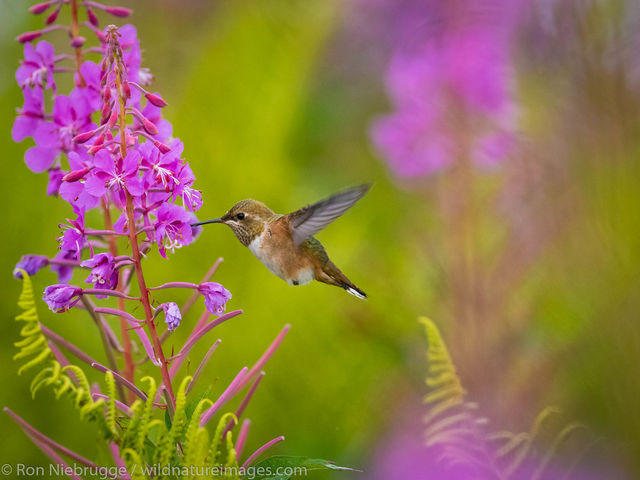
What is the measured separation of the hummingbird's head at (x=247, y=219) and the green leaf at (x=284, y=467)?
0.32 m

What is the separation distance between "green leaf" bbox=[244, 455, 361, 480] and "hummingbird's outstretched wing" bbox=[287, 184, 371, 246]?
0.27 meters

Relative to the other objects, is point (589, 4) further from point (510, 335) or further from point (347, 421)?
point (347, 421)

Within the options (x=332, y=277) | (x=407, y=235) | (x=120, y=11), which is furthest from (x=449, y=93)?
(x=120, y=11)

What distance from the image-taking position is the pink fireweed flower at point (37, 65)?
2.23 feet

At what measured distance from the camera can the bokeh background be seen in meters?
0.93

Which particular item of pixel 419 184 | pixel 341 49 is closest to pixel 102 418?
pixel 419 184

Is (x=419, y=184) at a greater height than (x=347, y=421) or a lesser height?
greater

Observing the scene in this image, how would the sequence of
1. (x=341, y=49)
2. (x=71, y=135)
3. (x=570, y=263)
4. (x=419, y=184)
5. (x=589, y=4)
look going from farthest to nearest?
(x=341, y=49), (x=419, y=184), (x=570, y=263), (x=589, y=4), (x=71, y=135)

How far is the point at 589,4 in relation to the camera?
76cm

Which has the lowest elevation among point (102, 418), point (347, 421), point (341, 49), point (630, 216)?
point (102, 418)

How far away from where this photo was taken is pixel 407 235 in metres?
1.46

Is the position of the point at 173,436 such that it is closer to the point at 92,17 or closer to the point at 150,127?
the point at 150,127

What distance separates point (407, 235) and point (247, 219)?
2.17 feet

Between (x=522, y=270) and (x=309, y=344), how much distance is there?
19.1 inches
